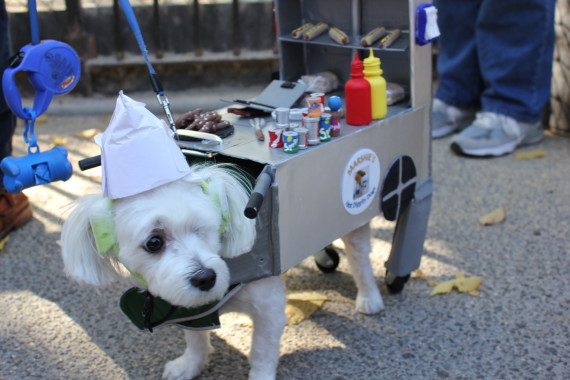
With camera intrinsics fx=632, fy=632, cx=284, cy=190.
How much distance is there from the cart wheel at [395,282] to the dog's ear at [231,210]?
111 cm

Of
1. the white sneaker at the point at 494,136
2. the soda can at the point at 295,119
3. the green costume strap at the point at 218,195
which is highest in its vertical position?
the soda can at the point at 295,119

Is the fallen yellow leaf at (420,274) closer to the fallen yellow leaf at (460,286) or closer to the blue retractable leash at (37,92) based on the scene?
the fallen yellow leaf at (460,286)

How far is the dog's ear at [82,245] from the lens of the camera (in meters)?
1.79

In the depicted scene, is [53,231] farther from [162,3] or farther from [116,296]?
[162,3]

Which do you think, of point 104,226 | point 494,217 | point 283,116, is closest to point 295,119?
point 283,116

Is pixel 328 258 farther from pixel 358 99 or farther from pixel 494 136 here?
pixel 494 136

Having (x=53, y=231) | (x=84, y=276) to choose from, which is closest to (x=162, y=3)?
(x=53, y=231)

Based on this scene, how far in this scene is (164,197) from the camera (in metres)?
1.74

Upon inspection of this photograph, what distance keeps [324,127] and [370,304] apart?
93 cm

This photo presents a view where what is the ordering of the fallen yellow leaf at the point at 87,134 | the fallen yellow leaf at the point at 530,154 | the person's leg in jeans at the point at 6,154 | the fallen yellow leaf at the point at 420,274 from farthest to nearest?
the fallen yellow leaf at the point at 87,134, the fallen yellow leaf at the point at 530,154, the person's leg in jeans at the point at 6,154, the fallen yellow leaf at the point at 420,274

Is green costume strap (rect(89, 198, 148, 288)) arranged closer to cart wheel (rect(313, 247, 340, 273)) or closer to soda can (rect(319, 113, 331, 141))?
soda can (rect(319, 113, 331, 141))

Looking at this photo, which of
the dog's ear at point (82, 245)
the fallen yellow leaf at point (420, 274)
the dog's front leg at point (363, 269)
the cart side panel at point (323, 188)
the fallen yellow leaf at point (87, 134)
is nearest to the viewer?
the dog's ear at point (82, 245)

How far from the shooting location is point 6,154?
11.0ft

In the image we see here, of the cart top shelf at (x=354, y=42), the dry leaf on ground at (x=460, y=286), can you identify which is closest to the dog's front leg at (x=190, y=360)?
the dry leaf on ground at (x=460, y=286)
